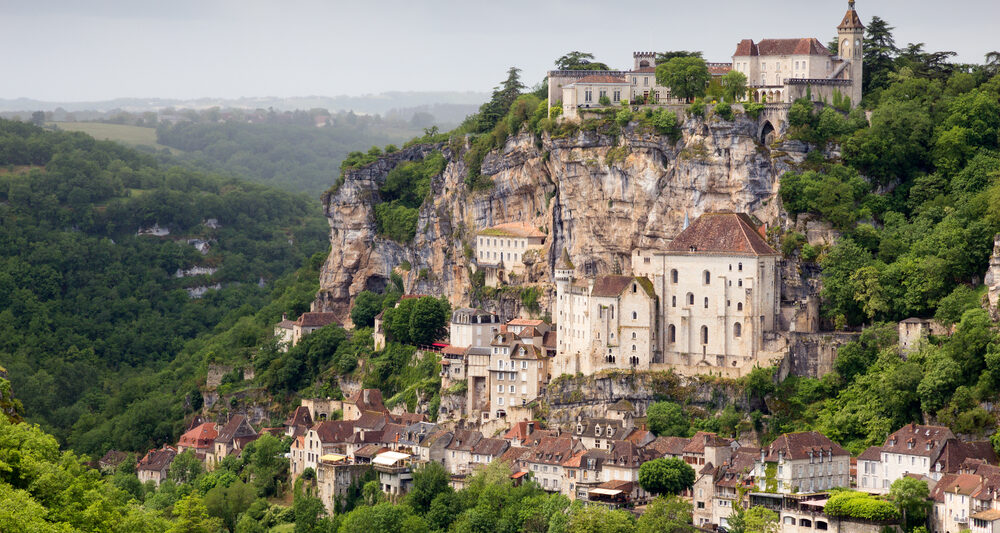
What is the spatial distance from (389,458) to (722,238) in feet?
68.8

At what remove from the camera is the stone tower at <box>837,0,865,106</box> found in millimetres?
100312

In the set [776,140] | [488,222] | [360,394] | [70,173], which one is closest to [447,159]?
[488,222]

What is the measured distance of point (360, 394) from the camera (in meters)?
103

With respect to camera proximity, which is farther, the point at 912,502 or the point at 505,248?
the point at 505,248

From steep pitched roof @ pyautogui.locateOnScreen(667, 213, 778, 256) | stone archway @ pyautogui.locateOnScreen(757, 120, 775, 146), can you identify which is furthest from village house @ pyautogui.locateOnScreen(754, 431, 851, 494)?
stone archway @ pyautogui.locateOnScreen(757, 120, 775, 146)

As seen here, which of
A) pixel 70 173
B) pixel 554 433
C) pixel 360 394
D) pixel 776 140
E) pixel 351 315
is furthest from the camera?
pixel 70 173

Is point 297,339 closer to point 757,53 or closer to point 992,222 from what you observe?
point 757,53

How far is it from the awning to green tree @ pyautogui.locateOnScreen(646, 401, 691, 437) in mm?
13225

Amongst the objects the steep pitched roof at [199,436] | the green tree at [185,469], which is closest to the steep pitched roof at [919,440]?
the green tree at [185,469]

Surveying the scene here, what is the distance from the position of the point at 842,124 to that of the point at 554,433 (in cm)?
2451

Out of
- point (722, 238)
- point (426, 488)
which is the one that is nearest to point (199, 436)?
point (426, 488)

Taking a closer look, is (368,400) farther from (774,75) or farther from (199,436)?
(774,75)

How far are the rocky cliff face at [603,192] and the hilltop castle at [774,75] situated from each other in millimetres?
3217

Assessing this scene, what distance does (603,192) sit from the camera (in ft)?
323
